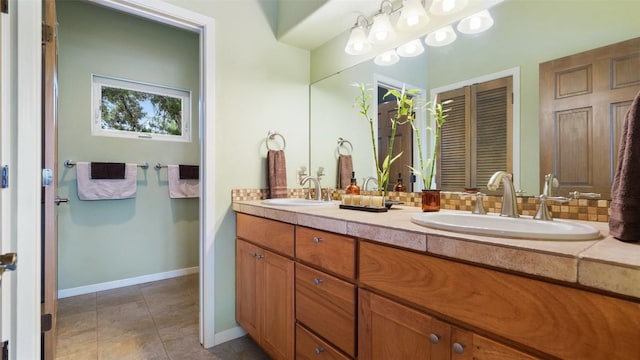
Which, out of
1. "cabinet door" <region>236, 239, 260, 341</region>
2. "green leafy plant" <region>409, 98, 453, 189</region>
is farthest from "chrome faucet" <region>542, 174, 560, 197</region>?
"cabinet door" <region>236, 239, 260, 341</region>

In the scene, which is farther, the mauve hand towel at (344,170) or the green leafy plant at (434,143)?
the mauve hand towel at (344,170)

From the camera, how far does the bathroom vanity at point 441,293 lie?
1.82 ft

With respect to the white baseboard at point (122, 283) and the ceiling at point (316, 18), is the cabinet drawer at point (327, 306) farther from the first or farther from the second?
the white baseboard at point (122, 283)

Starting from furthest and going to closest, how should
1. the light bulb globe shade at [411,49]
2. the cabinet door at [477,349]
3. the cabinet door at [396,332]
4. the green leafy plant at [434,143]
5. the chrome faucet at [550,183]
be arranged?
the light bulb globe shade at [411,49], the green leafy plant at [434,143], the chrome faucet at [550,183], the cabinet door at [396,332], the cabinet door at [477,349]

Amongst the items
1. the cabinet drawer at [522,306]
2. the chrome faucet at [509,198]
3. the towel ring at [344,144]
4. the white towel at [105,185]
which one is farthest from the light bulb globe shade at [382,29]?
the white towel at [105,185]

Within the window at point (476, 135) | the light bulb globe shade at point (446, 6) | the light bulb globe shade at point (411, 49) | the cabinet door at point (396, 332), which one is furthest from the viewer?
the light bulb globe shade at point (411, 49)

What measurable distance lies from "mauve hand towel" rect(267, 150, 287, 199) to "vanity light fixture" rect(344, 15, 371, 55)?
2.75 feet

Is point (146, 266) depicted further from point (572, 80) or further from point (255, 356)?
point (572, 80)

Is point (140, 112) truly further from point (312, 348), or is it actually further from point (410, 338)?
point (410, 338)

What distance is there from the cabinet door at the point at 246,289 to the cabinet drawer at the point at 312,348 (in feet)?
1.41

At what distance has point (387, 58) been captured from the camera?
69.9 inches

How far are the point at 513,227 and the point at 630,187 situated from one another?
0.35 m

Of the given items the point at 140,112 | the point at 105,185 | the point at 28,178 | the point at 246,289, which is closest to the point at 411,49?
the point at 246,289

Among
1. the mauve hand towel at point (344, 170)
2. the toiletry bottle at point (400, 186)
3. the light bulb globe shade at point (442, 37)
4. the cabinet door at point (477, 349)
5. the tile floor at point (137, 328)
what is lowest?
the tile floor at point (137, 328)
